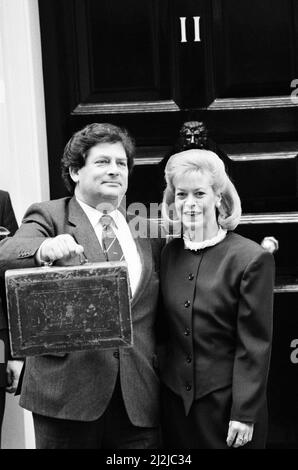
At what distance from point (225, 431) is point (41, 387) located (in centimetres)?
51

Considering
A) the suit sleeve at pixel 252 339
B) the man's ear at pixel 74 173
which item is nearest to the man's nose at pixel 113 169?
the man's ear at pixel 74 173

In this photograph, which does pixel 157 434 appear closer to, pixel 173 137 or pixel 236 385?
pixel 236 385

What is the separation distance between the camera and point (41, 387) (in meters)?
2.26

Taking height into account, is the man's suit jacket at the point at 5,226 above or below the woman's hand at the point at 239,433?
above

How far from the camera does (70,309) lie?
2123 mm

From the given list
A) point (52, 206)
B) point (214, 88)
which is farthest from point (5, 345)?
point (214, 88)

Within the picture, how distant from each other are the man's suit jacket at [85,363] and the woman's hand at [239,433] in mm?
228

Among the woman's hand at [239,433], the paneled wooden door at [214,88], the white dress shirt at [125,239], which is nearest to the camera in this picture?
the woman's hand at [239,433]

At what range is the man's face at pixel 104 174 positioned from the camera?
7.55 ft

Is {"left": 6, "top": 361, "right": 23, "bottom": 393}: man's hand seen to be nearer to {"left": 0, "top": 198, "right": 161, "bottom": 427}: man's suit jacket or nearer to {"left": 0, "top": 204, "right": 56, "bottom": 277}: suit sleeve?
{"left": 0, "top": 198, "right": 161, "bottom": 427}: man's suit jacket

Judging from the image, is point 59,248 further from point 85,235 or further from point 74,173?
point 74,173

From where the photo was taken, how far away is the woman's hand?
2.24 metres

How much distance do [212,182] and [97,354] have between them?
0.57m

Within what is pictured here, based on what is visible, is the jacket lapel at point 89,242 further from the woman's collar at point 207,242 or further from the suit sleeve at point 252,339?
the suit sleeve at point 252,339
